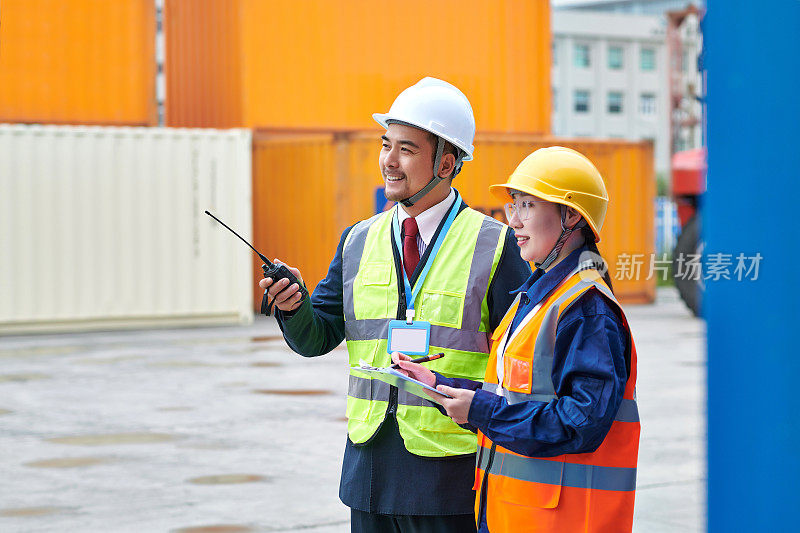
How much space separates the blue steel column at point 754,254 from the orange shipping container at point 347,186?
1605 cm

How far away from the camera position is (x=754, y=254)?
46.8 inches

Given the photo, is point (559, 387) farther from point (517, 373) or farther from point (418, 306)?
point (418, 306)

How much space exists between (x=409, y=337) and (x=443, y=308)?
0.11 metres

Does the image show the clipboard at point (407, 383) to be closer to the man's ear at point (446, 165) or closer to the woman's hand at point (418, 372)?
the woman's hand at point (418, 372)

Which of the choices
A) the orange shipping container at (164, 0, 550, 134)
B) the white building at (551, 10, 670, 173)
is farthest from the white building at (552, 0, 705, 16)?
the orange shipping container at (164, 0, 550, 134)

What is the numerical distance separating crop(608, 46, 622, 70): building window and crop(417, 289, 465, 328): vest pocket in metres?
90.6

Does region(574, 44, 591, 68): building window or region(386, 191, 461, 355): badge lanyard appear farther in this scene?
region(574, 44, 591, 68): building window

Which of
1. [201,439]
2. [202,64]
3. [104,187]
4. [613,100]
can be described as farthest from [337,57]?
[613,100]

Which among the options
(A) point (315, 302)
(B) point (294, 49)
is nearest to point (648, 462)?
(A) point (315, 302)

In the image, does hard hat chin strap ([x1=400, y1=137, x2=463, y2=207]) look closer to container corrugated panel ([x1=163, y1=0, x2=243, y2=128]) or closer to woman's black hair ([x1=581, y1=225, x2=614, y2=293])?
woman's black hair ([x1=581, y1=225, x2=614, y2=293])

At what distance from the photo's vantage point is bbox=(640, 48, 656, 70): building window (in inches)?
3620

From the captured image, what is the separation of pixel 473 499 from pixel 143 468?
4.66 m

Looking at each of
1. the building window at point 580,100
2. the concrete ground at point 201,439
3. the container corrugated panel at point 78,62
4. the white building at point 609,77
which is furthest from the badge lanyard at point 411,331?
the building window at point 580,100

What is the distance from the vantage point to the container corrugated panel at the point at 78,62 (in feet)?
57.4
